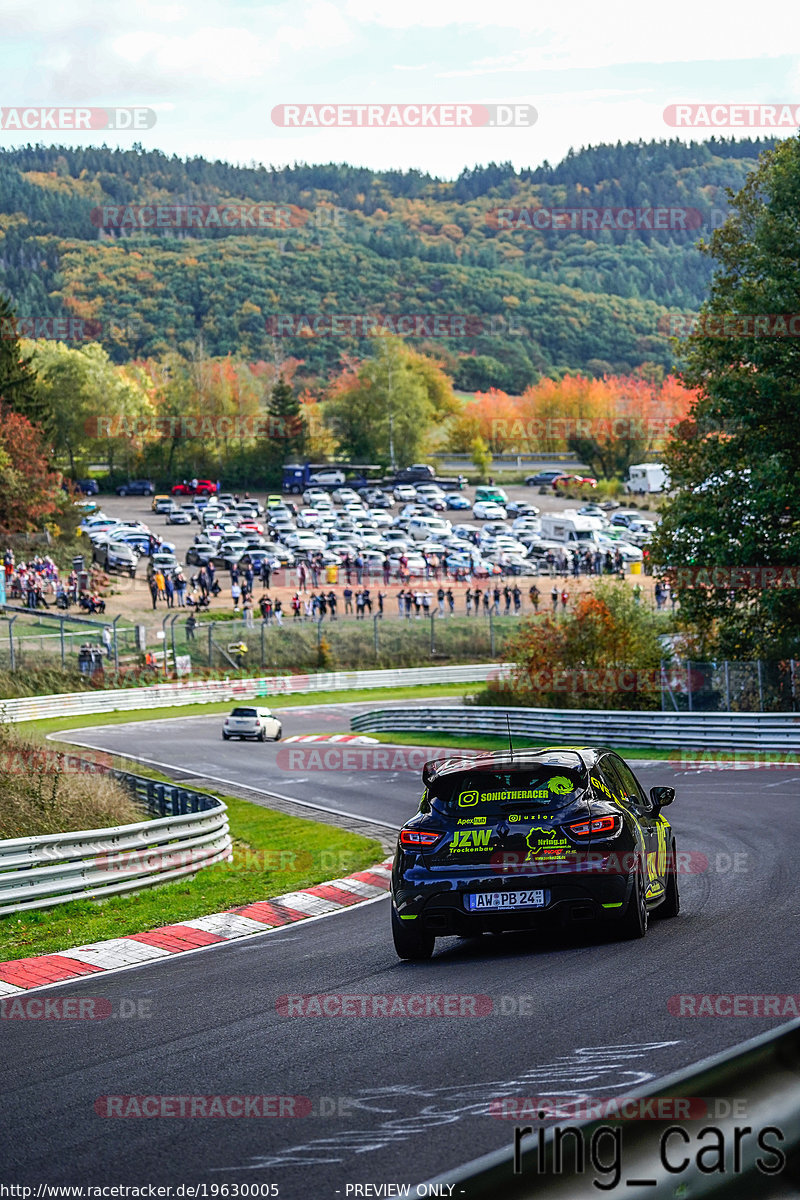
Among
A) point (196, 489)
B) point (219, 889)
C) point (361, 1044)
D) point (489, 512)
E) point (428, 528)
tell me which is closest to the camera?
point (361, 1044)

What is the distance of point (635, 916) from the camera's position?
9852 mm

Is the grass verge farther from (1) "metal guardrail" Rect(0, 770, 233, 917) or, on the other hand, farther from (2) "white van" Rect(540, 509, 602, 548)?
(2) "white van" Rect(540, 509, 602, 548)

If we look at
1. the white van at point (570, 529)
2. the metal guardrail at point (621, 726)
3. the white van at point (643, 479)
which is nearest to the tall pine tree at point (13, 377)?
the white van at point (570, 529)

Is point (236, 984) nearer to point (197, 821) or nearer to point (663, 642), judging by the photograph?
point (197, 821)

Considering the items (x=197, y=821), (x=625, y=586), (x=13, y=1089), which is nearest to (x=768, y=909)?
(x=13, y=1089)

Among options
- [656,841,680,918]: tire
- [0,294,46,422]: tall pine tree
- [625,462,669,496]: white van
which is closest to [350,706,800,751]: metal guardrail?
[656,841,680,918]: tire

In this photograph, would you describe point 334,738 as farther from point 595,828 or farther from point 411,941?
point 595,828

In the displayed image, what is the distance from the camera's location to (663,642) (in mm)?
36469

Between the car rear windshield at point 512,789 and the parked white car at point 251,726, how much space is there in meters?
28.5

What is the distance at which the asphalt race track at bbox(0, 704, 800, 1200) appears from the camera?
5.31m

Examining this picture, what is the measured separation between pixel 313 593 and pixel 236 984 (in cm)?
5446

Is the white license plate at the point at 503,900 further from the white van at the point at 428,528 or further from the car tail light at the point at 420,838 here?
the white van at the point at 428,528

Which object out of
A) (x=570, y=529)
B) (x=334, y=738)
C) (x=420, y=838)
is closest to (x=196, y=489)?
Answer: (x=570, y=529)

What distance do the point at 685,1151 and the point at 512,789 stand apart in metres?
6.42
